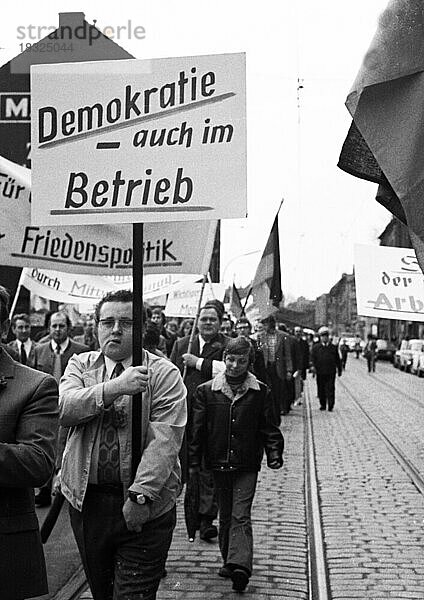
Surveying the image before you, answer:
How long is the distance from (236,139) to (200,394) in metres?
2.93

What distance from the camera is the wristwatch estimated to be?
4.17 meters

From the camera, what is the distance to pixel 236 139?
4.55 m

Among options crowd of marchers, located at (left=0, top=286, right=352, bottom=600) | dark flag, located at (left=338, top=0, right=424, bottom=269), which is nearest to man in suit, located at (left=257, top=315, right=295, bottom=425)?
crowd of marchers, located at (left=0, top=286, right=352, bottom=600)

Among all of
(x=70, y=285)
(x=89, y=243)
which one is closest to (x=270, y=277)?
(x=70, y=285)

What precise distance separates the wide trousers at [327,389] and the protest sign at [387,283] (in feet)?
39.0

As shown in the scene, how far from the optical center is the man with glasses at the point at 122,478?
4230mm

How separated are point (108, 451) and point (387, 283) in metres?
5.57

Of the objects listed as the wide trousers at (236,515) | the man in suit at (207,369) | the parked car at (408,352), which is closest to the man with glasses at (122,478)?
the wide trousers at (236,515)

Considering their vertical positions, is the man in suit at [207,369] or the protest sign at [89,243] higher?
the protest sign at [89,243]

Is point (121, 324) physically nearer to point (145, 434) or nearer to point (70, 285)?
point (145, 434)

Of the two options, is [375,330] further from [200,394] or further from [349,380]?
[200,394]

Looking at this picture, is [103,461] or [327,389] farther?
[327,389]

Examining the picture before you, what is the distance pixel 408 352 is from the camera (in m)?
47.4

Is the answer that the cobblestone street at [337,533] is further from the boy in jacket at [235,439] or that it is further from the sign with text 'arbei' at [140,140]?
the sign with text 'arbei' at [140,140]
